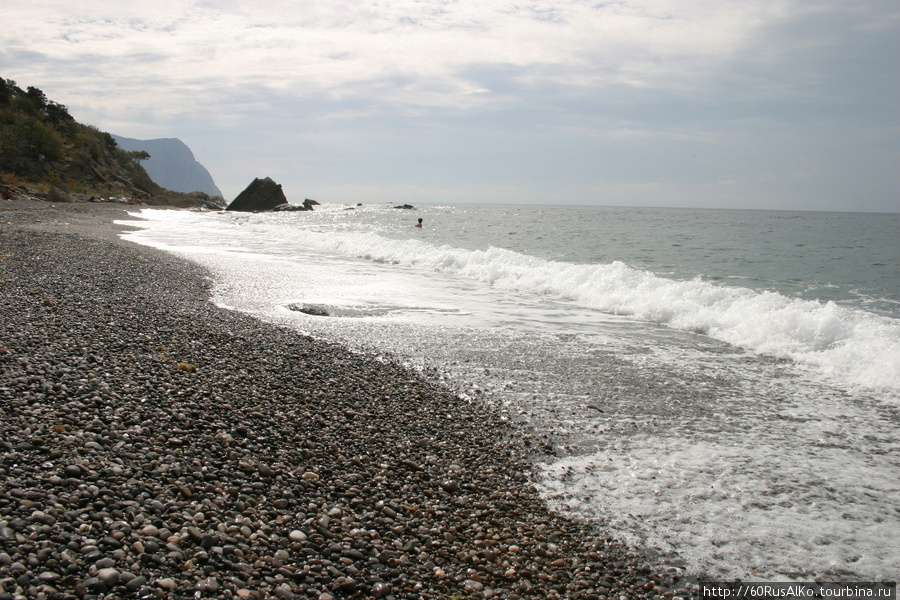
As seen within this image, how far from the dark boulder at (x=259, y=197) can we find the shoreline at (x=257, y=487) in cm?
9548

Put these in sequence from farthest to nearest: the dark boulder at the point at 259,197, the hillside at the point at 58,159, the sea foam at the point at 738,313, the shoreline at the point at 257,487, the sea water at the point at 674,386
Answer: the dark boulder at the point at 259,197 < the hillside at the point at 58,159 < the sea foam at the point at 738,313 < the sea water at the point at 674,386 < the shoreline at the point at 257,487

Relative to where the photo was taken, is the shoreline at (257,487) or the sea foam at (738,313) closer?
the shoreline at (257,487)

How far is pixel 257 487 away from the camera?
173 inches

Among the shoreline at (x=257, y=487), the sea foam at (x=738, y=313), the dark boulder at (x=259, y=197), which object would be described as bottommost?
the shoreline at (x=257, y=487)

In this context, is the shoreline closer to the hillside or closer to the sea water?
the sea water

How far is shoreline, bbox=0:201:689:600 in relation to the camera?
3385 mm

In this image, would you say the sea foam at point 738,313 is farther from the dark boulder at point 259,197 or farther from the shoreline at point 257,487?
the dark boulder at point 259,197

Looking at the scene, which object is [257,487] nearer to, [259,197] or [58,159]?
[58,159]

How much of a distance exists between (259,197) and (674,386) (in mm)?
99184

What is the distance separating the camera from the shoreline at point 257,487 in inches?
133

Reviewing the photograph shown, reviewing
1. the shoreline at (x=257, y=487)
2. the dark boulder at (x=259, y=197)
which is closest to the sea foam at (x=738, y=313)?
the shoreline at (x=257, y=487)

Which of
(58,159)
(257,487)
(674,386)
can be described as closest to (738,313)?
(674,386)

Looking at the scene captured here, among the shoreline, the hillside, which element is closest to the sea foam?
the shoreline

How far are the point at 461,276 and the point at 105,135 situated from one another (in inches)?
3739
